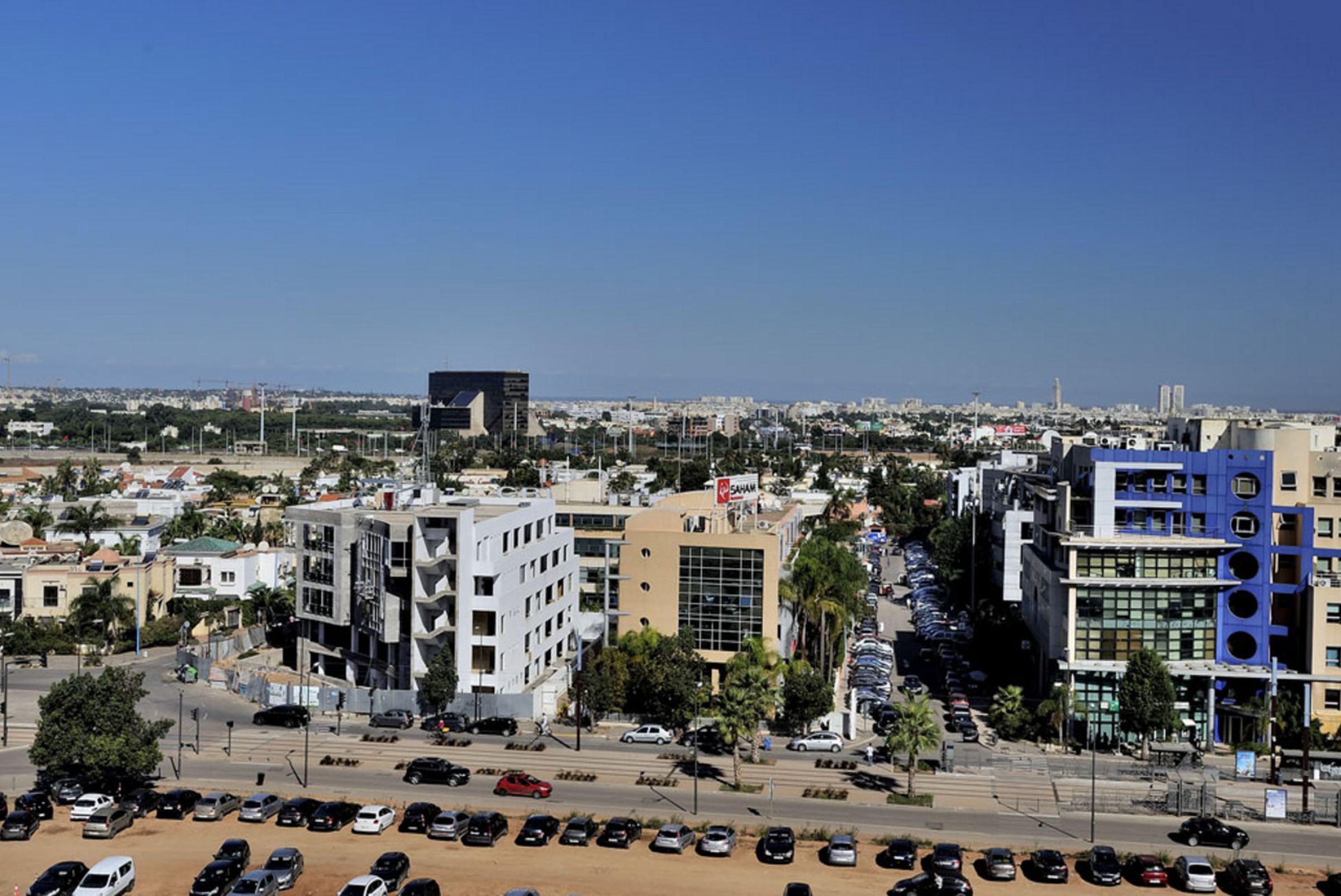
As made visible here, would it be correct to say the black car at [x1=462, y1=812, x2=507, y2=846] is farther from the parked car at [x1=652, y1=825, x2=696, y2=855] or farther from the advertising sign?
the advertising sign

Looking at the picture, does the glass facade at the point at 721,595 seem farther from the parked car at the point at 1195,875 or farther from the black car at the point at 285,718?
the parked car at the point at 1195,875

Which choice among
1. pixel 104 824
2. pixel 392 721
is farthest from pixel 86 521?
pixel 104 824

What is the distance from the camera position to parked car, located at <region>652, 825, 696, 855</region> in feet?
124

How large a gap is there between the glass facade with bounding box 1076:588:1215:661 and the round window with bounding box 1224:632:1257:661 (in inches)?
65.0

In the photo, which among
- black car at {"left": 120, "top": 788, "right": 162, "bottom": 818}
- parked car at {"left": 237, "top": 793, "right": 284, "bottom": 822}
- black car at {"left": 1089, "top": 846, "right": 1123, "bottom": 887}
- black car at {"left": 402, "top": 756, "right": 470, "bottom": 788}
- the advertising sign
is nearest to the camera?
black car at {"left": 1089, "top": 846, "right": 1123, "bottom": 887}

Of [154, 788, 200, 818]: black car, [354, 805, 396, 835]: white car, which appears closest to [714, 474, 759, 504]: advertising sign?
[354, 805, 396, 835]: white car

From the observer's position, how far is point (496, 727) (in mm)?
52656

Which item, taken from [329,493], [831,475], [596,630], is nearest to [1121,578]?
[596,630]

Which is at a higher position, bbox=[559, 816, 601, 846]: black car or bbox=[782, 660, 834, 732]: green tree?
bbox=[782, 660, 834, 732]: green tree

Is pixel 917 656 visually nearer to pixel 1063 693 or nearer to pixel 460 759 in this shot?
pixel 1063 693

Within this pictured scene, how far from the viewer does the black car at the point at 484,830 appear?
124 feet

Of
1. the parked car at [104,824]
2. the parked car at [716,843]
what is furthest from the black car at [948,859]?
the parked car at [104,824]

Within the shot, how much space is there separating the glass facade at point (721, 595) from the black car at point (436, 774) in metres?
18.4

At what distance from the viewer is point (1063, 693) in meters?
53.1
